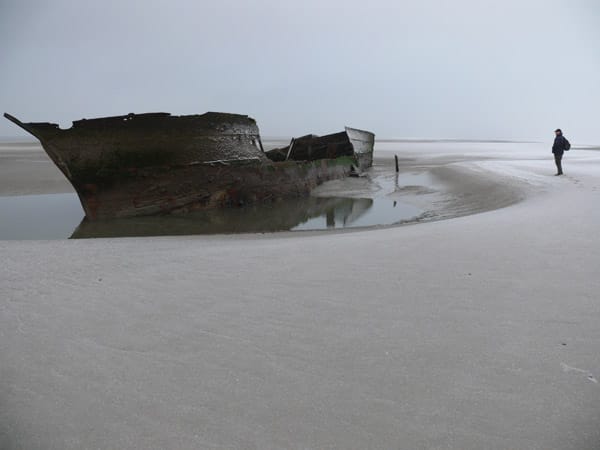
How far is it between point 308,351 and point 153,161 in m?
6.81

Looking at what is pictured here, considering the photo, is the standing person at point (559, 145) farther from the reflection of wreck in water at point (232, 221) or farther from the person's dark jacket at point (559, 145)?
the reflection of wreck in water at point (232, 221)

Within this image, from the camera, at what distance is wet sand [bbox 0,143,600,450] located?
4.21 feet

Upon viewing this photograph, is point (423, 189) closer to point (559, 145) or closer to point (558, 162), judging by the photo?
point (558, 162)

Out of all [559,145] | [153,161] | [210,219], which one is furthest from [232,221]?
[559,145]

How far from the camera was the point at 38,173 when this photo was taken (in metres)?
16.0

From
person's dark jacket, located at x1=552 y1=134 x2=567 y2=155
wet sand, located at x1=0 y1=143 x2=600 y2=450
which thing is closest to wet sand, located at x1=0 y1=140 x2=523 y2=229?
person's dark jacket, located at x1=552 y1=134 x2=567 y2=155

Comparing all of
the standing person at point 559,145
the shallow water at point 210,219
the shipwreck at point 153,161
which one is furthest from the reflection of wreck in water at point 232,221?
the standing person at point 559,145

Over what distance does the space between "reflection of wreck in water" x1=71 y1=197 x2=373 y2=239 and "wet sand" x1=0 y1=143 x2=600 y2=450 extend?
3258 millimetres

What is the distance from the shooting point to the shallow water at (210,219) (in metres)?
6.47

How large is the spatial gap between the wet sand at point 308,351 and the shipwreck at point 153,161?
4.74 m

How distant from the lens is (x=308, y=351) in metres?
1.74

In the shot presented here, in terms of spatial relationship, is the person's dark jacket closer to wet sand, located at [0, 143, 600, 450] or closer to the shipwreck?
the shipwreck

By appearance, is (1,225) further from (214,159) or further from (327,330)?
(327,330)

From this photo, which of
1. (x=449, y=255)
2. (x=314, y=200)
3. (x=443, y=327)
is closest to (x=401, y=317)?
(x=443, y=327)
